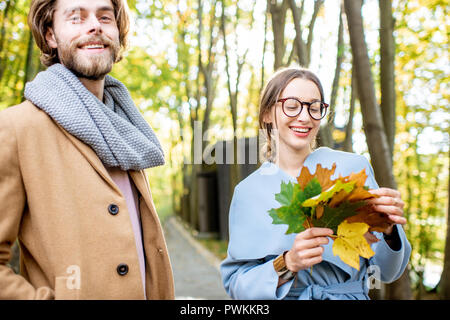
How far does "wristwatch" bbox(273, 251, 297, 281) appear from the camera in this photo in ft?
5.88

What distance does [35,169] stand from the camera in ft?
5.71

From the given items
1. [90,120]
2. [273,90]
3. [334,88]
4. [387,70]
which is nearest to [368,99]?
[387,70]

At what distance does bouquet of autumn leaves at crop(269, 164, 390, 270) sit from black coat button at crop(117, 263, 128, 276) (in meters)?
0.67

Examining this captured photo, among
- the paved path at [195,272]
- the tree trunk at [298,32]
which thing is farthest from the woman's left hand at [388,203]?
the paved path at [195,272]

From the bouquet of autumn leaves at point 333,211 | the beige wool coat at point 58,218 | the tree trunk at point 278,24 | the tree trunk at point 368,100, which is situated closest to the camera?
the bouquet of autumn leaves at point 333,211

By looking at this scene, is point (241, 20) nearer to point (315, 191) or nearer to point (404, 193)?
point (404, 193)

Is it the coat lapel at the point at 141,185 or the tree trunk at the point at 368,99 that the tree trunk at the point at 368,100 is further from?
the coat lapel at the point at 141,185

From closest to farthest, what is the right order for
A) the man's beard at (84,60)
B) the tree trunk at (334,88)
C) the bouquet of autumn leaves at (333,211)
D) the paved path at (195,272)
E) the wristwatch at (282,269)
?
the bouquet of autumn leaves at (333,211) < the wristwatch at (282,269) < the man's beard at (84,60) < the tree trunk at (334,88) < the paved path at (195,272)

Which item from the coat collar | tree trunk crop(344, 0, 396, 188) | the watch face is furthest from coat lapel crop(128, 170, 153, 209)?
tree trunk crop(344, 0, 396, 188)

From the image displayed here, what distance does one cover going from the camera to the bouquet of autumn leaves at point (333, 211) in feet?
4.92

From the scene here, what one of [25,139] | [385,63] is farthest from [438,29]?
[25,139]

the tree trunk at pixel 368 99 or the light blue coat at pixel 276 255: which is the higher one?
the tree trunk at pixel 368 99

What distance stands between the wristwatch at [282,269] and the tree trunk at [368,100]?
107 inches

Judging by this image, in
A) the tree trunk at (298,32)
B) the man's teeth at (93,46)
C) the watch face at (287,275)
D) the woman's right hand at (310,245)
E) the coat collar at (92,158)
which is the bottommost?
the watch face at (287,275)
